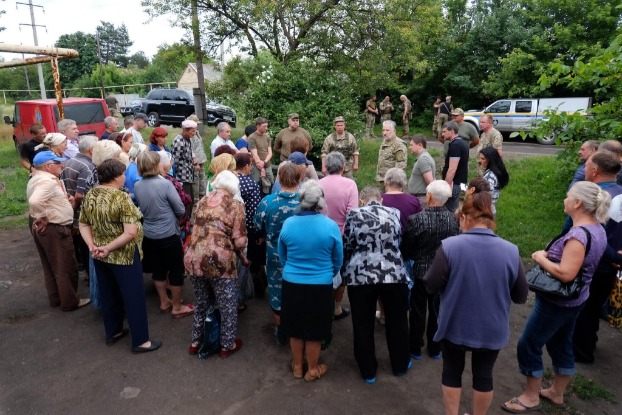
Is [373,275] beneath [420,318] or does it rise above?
above

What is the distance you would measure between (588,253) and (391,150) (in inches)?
152

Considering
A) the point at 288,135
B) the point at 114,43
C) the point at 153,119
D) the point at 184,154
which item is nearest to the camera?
the point at 184,154

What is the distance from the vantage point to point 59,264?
189 inches

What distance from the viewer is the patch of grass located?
3502mm

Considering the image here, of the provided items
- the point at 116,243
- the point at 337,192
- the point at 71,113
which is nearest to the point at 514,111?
the point at 71,113

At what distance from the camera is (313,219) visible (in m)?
3.41

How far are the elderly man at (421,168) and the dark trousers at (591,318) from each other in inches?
84.8

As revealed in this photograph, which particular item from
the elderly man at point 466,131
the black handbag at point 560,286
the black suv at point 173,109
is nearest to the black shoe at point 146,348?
the black handbag at point 560,286

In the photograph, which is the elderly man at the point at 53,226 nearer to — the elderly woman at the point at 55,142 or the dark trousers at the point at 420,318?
the elderly woman at the point at 55,142

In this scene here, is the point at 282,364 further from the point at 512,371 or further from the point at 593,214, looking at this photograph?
the point at 593,214

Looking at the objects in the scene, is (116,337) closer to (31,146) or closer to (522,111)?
(31,146)

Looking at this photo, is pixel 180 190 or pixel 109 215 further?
pixel 180 190

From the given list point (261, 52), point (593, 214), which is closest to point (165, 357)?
point (593, 214)

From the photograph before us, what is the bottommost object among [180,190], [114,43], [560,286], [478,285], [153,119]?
[560,286]
